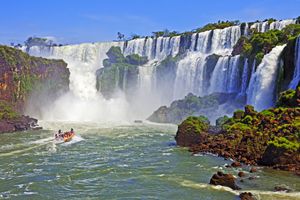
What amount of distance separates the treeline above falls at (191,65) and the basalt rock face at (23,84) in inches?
313

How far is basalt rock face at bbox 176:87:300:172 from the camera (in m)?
24.7

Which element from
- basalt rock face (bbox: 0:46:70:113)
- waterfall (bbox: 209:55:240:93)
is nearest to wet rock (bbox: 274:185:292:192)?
waterfall (bbox: 209:55:240:93)

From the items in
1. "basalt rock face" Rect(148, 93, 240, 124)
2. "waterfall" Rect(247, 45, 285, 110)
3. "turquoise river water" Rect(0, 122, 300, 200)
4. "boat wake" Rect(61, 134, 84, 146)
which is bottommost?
"turquoise river water" Rect(0, 122, 300, 200)

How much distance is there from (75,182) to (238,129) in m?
13.3

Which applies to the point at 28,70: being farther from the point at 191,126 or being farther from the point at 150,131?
the point at 191,126

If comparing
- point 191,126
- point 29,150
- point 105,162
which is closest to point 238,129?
point 191,126

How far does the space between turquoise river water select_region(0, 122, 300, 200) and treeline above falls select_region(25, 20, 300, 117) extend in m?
12.7

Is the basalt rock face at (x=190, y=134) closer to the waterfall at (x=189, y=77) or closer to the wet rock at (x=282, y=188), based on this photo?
the wet rock at (x=282, y=188)

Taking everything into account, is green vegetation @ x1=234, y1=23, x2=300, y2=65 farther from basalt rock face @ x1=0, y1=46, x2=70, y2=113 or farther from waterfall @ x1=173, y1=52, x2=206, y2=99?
basalt rock face @ x1=0, y1=46, x2=70, y2=113

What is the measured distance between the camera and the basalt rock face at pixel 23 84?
46125mm

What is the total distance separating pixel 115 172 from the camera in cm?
2459

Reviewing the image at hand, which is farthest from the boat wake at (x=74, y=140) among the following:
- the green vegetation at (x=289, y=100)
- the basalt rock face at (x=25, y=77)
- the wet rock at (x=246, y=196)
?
the wet rock at (x=246, y=196)

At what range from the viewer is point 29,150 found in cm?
3203

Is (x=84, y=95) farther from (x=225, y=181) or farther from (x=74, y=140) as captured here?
(x=225, y=181)
